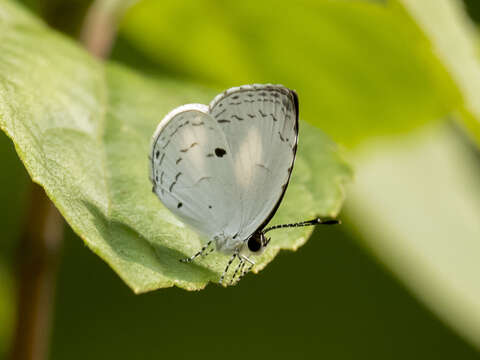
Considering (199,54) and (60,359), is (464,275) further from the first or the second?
(60,359)

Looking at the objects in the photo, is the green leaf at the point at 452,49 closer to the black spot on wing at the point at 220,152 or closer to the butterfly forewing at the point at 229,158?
the butterfly forewing at the point at 229,158

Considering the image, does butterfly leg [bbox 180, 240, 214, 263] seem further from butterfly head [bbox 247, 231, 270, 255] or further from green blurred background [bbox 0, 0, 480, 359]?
green blurred background [bbox 0, 0, 480, 359]

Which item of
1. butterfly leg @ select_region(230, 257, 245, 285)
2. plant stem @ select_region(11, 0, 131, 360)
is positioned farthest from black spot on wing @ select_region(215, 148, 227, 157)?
plant stem @ select_region(11, 0, 131, 360)

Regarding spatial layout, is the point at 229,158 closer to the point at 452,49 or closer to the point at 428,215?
the point at 452,49

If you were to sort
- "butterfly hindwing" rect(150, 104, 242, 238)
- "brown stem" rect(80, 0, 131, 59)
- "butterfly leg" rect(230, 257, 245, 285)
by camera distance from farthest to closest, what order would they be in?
"brown stem" rect(80, 0, 131, 59) < "butterfly hindwing" rect(150, 104, 242, 238) < "butterfly leg" rect(230, 257, 245, 285)

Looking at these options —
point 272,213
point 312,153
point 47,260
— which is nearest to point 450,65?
point 312,153

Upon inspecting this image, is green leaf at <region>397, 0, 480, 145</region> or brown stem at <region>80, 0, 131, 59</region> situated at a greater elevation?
green leaf at <region>397, 0, 480, 145</region>
